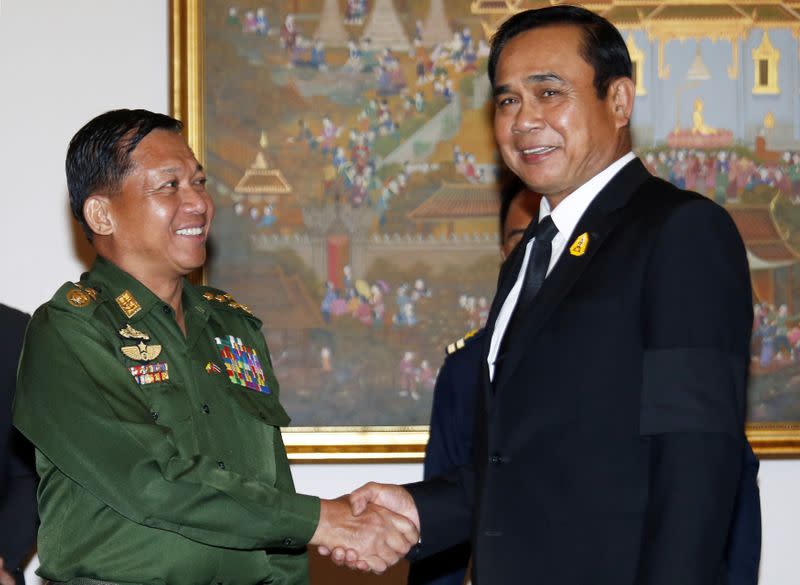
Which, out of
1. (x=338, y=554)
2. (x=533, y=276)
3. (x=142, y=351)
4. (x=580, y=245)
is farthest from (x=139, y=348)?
(x=580, y=245)

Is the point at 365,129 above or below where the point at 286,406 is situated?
above

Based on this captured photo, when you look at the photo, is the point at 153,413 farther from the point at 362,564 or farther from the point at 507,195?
the point at 507,195

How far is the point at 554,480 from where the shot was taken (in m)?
1.92

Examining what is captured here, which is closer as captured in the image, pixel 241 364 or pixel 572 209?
pixel 572 209

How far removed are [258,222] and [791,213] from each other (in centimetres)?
165

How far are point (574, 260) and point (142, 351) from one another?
2.94ft

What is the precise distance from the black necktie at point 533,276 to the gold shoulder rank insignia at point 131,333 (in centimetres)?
73

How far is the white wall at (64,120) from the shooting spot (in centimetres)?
344

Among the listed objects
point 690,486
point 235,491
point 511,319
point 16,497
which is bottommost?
point 16,497

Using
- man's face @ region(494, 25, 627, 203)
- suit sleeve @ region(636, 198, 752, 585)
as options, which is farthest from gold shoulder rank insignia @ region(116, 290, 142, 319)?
suit sleeve @ region(636, 198, 752, 585)

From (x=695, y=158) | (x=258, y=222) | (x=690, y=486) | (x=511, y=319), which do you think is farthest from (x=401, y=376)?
(x=690, y=486)

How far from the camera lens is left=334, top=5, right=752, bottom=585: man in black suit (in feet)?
5.69

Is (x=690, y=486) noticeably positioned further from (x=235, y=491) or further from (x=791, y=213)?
(x=791, y=213)

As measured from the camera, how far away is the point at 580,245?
1988 mm
